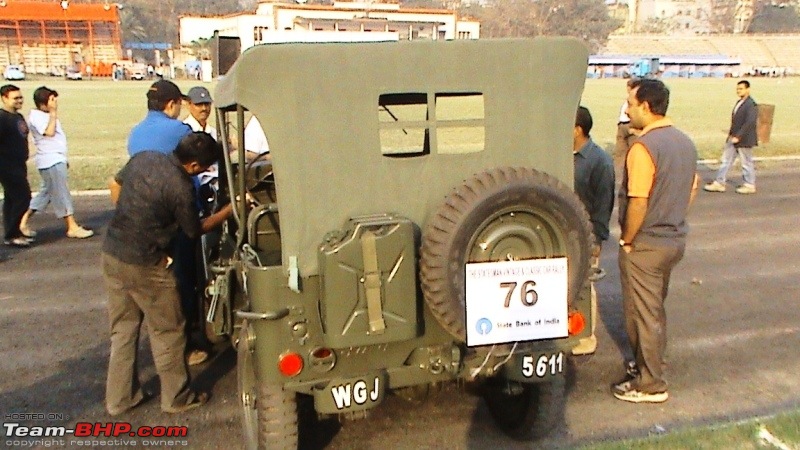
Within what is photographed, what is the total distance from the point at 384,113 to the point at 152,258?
1.61 m

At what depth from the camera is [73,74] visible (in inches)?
2938

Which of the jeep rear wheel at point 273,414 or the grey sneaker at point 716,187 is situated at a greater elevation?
the jeep rear wheel at point 273,414

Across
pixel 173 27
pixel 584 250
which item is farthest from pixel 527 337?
pixel 173 27

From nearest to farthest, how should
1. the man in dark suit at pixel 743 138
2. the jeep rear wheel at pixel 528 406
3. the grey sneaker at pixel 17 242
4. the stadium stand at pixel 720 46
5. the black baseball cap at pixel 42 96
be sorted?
the jeep rear wheel at pixel 528 406 < the black baseball cap at pixel 42 96 < the grey sneaker at pixel 17 242 < the man in dark suit at pixel 743 138 < the stadium stand at pixel 720 46

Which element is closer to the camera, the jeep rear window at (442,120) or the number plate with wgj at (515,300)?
the number plate with wgj at (515,300)

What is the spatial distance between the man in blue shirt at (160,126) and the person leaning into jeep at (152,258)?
24.3 inches

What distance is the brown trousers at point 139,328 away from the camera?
410 centimetres

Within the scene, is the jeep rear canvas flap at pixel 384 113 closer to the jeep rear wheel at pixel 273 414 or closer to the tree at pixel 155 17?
the jeep rear wheel at pixel 273 414

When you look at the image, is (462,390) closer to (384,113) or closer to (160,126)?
(384,113)

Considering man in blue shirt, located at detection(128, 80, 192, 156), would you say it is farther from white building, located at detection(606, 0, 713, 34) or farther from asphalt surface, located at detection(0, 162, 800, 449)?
white building, located at detection(606, 0, 713, 34)

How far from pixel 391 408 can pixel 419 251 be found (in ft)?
5.01

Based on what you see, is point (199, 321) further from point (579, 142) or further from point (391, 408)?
point (579, 142)

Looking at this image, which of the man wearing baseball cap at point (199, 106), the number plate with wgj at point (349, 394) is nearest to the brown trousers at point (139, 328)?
the number plate with wgj at point (349, 394)

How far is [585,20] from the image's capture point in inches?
4437
